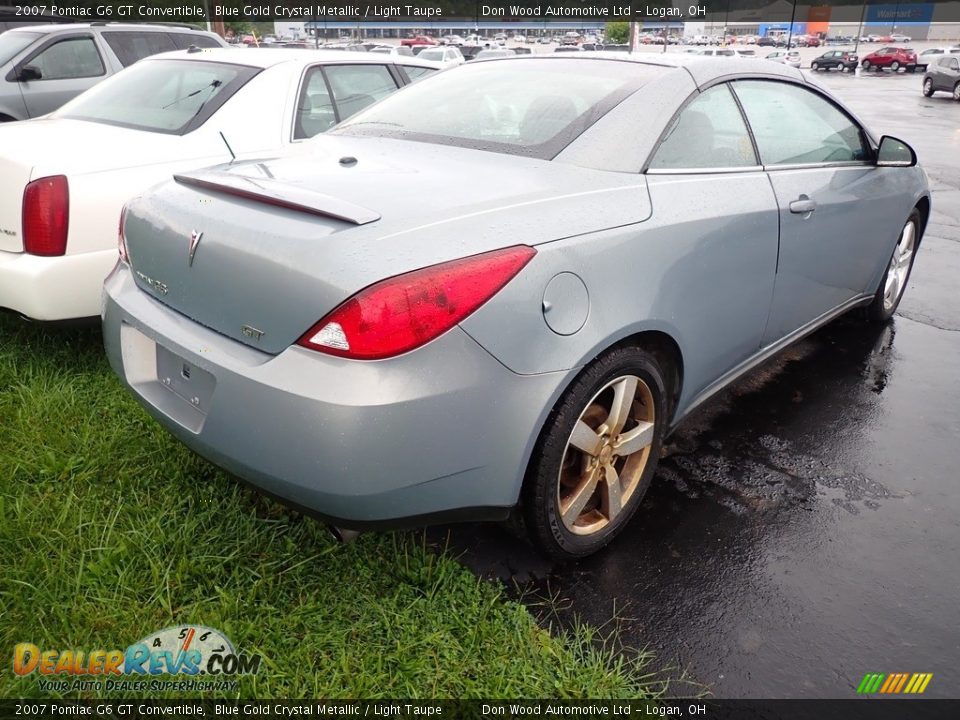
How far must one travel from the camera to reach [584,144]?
240cm

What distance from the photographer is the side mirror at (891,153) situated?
3.56 meters

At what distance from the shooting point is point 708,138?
8.82ft

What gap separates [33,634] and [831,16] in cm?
9896

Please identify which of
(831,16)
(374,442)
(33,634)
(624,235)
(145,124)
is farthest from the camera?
(831,16)

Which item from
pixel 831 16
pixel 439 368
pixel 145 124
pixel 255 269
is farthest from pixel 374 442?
pixel 831 16

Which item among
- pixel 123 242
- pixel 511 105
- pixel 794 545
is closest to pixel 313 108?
pixel 511 105

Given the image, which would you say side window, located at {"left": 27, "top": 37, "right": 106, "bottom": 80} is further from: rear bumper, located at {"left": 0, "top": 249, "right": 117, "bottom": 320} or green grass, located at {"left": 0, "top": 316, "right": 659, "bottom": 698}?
green grass, located at {"left": 0, "top": 316, "right": 659, "bottom": 698}

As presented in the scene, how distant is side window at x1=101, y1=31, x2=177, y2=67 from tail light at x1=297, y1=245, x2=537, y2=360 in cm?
759

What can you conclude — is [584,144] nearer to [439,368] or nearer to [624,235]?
[624,235]

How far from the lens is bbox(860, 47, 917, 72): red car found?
40.8 m

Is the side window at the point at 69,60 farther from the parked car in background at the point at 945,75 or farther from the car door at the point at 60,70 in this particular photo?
the parked car in background at the point at 945,75

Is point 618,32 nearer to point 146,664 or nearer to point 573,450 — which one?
point 573,450
